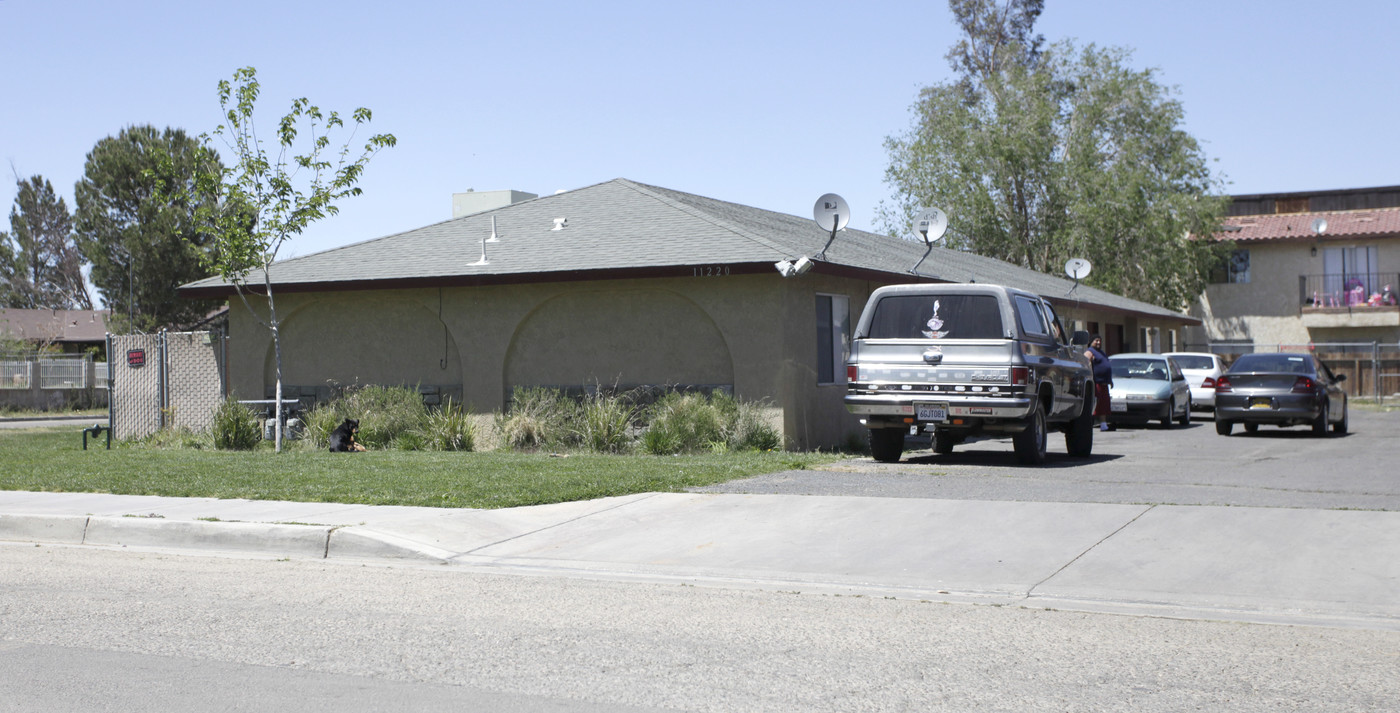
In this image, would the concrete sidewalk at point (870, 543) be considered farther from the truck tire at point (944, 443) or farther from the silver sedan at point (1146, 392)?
the silver sedan at point (1146, 392)

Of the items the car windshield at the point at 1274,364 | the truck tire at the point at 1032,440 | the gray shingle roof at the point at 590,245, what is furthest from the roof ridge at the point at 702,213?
the car windshield at the point at 1274,364

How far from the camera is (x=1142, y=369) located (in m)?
23.8

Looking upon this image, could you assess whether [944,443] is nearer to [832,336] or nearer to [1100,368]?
[832,336]

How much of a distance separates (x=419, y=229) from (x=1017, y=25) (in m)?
35.2

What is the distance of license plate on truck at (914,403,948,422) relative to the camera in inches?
563

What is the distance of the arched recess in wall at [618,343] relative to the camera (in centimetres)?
1780

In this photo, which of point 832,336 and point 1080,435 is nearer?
point 1080,435

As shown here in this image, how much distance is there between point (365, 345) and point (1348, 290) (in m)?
37.3

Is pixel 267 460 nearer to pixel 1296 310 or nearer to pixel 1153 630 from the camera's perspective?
pixel 1153 630

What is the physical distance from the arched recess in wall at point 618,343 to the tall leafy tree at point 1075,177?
26.4 meters

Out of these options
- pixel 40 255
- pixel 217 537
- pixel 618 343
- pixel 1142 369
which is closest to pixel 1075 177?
pixel 1142 369

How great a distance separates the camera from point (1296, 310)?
45500 millimetres

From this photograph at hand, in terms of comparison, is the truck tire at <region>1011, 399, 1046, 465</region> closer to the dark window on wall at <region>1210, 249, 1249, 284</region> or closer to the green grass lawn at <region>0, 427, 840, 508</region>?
the green grass lawn at <region>0, 427, 840, 508</region>

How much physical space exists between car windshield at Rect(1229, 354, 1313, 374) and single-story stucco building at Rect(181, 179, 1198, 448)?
529 centimetres
